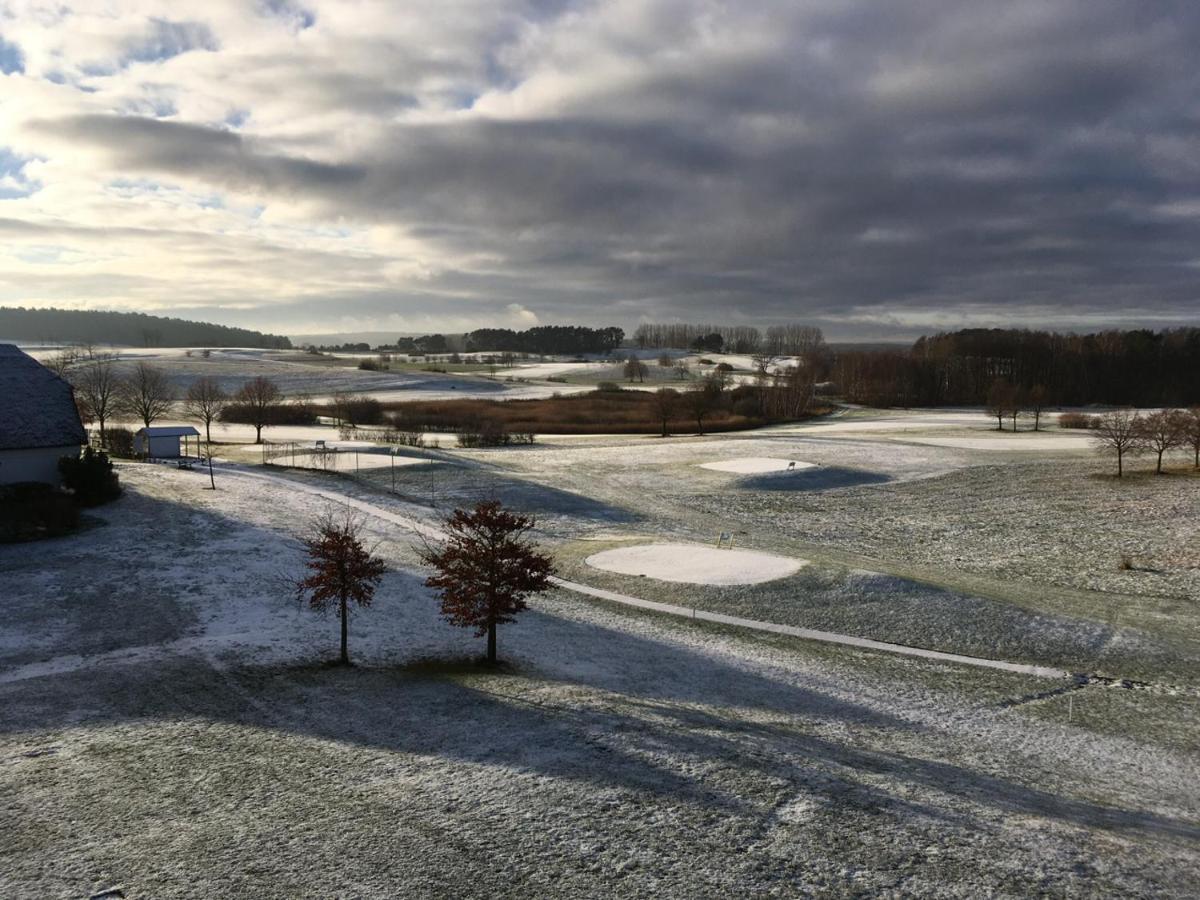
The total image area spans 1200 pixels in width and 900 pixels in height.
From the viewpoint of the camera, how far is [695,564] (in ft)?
115

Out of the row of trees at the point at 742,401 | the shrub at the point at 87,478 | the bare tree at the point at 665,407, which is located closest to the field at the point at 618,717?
the shrub at the point at 87,478

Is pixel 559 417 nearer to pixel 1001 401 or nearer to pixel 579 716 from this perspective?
pixel 1001 401

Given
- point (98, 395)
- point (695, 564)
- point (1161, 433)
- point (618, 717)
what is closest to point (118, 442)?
point (98, 395)

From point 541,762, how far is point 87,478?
3537cm

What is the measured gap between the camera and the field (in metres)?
11.8

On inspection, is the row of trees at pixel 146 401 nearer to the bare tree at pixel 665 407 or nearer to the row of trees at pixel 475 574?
the bare tree at pixel 665 407

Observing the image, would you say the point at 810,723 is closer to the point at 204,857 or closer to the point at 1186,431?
the point at 204,857

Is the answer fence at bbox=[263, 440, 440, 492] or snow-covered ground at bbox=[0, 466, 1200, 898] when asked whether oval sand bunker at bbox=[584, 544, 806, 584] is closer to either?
snow-covered ground at bbox=[0, 466, 1200, 898]

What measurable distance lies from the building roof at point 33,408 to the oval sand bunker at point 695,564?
2930 centimetres

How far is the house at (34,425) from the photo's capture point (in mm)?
39344

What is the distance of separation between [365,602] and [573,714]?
346 inches

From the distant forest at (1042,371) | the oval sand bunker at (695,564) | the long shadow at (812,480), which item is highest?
the distant forest at (1042,371)

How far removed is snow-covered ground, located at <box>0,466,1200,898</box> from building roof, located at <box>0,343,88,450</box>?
14.9m

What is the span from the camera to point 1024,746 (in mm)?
18188
